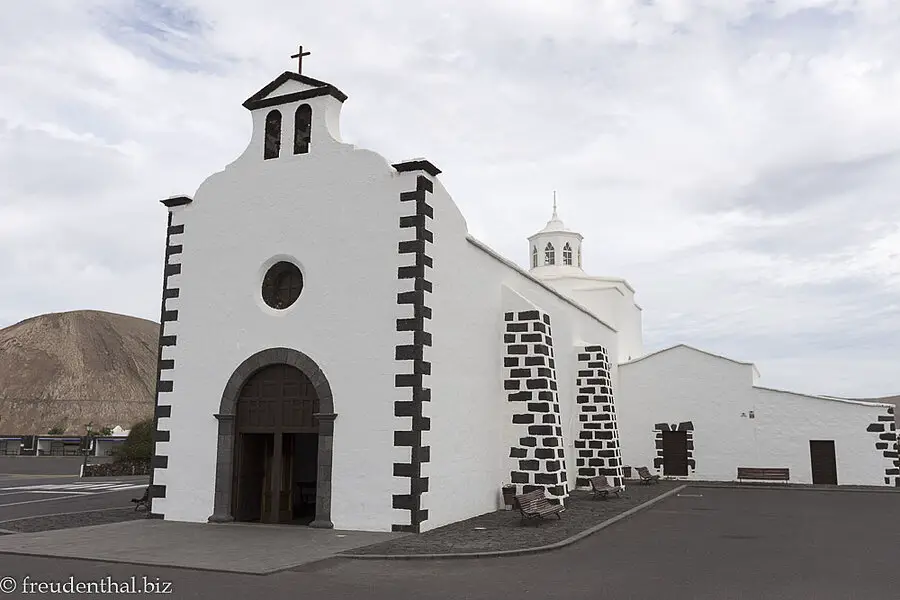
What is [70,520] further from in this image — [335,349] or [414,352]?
[414,352]

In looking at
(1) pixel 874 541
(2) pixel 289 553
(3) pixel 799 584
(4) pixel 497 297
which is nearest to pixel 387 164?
(4) pixel 497 297

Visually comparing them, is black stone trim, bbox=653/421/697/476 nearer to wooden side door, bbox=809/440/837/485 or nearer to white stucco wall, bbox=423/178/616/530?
wooden side door, bbox=809/440/837/485

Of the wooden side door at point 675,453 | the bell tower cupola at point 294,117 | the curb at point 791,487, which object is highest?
the bell tower cupola at point 294,117

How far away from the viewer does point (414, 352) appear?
42.9ft

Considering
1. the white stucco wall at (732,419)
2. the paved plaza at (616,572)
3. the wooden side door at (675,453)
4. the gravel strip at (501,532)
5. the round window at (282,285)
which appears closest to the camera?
the paved plaza at (616,572)

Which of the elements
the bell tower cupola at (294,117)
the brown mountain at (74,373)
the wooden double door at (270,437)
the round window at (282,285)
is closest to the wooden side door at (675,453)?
the wooden double door at (270,437)

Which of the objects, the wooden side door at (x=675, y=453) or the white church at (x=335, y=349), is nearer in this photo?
the white church at (x=335, y=349)

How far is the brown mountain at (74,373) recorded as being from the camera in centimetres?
10769

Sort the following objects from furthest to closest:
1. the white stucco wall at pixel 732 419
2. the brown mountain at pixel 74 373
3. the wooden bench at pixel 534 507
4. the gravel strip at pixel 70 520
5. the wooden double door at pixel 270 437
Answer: the brown mountain at pixel 74 373, the white stucco wall at pixel 732 419, the wooden double door at pixel 270 437, the wooden bench at pixel 534 507, the gravel strip at pixel 70 520

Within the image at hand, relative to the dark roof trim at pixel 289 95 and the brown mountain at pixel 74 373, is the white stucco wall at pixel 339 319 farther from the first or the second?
the brown mountain at pixel 74 373

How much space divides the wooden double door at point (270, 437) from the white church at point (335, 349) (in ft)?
0.09

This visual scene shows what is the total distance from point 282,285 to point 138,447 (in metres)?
25.5

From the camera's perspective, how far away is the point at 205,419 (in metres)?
14.6

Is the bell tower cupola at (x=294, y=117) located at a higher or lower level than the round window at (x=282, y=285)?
higher
